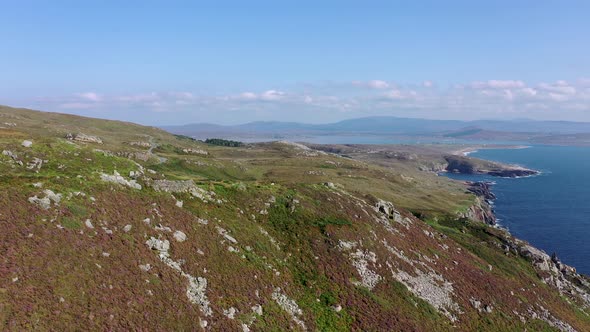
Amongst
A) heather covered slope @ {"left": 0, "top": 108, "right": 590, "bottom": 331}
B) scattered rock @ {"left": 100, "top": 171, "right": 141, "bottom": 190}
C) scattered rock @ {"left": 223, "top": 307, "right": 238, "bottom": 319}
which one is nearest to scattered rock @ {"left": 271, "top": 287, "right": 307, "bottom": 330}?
heather covered slope @ {"left": 0, "top": 108, "right": 590, "bottom": 331}

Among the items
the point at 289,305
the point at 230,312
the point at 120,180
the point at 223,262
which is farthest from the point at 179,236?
the point at 289,305

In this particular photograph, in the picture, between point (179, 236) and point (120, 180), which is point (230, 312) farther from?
point (120, 180)

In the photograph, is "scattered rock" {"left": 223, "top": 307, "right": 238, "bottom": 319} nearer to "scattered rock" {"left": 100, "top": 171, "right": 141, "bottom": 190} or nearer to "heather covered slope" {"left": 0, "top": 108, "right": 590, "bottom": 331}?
"heather covered slope" {"left": 0, "top": 108, "right": 590, "bottom": 331}

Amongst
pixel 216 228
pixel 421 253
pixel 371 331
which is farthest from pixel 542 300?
pixel 216 228

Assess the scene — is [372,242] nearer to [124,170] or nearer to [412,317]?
[412,317]

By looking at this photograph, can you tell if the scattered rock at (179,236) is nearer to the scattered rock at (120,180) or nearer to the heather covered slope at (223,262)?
the heather covered slope at (223,262)

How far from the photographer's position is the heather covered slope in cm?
2688

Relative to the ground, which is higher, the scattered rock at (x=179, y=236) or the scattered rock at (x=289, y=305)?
A: the scattered rock at (x=179, y=236)

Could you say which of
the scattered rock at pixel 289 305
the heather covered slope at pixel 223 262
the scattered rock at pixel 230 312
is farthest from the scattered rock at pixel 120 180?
the scattered rock at pixel 289 305

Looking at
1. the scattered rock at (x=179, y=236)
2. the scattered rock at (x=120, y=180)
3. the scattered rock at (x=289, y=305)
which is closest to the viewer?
the scattered rock at (x=289, y=305)

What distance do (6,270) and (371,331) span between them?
3135 cm

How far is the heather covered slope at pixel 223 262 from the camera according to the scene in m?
26.9

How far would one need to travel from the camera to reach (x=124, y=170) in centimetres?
4928

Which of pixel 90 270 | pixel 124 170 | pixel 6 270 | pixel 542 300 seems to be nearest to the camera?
pixel 6 270
